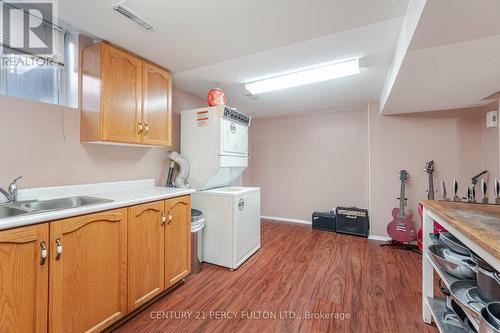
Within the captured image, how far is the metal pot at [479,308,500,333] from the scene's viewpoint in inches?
29.0

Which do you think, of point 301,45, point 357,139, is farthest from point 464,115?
point 301,45

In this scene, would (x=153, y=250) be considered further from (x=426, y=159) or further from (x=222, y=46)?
(x=426, y=159)

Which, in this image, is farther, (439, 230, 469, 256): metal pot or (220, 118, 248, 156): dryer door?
(220, 118, 248, 156): dryer door

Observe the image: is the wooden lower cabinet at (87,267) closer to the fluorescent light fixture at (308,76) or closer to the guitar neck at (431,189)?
the fluorescent light fixture at (308,76)

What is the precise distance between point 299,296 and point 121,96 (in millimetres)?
2418

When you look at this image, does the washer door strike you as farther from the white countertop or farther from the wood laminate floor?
the white countertop

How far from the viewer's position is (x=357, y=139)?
3.89m

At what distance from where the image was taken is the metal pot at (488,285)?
904 mm

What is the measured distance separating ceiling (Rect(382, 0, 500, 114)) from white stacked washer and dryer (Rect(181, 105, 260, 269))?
6.04 ft

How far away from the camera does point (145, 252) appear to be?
171 cm

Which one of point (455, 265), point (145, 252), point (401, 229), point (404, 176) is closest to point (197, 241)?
point (145, 252)

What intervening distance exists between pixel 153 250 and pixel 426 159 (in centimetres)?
377

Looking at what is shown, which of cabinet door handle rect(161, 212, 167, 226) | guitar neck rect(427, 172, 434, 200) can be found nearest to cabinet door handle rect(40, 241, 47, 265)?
cabinet door handle rect(161, 212, 167, 226)

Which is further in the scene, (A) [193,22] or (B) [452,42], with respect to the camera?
(A) [193,22]
